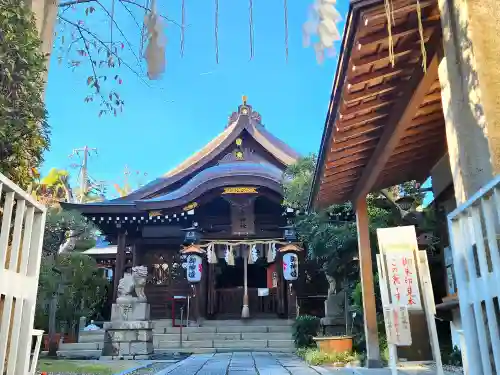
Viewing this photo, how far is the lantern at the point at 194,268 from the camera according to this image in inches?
598

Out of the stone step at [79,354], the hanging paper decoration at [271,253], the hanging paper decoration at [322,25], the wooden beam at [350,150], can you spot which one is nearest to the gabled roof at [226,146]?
the hanging paper decoration at [271,253]

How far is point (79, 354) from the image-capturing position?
12.5m

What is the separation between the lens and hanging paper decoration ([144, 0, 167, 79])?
2.98 meters

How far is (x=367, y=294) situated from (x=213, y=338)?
7826mm

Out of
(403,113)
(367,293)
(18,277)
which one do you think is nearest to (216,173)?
(367,293)

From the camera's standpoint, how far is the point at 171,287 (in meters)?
16.3

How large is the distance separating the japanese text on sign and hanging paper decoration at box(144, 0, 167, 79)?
290 cm

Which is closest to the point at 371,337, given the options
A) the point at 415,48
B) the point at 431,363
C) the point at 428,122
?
the point at 431,363

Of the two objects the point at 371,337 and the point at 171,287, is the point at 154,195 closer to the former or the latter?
the point at 171,287

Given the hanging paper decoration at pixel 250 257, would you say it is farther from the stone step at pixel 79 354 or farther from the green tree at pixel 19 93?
the green tree at pixel 19 93

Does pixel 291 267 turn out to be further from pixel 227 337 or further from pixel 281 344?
pixel 227 337

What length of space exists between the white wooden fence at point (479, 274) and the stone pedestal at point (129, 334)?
31.7ft

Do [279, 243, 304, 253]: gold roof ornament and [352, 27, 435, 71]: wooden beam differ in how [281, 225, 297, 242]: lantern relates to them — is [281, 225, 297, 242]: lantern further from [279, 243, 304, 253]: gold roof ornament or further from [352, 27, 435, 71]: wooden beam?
[352, 27, 435, 71]: wooden beam

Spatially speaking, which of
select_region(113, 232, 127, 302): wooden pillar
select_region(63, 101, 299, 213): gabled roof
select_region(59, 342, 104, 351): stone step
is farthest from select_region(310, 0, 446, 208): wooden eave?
select_region(113, 232, 127, 302): wooden pillar
